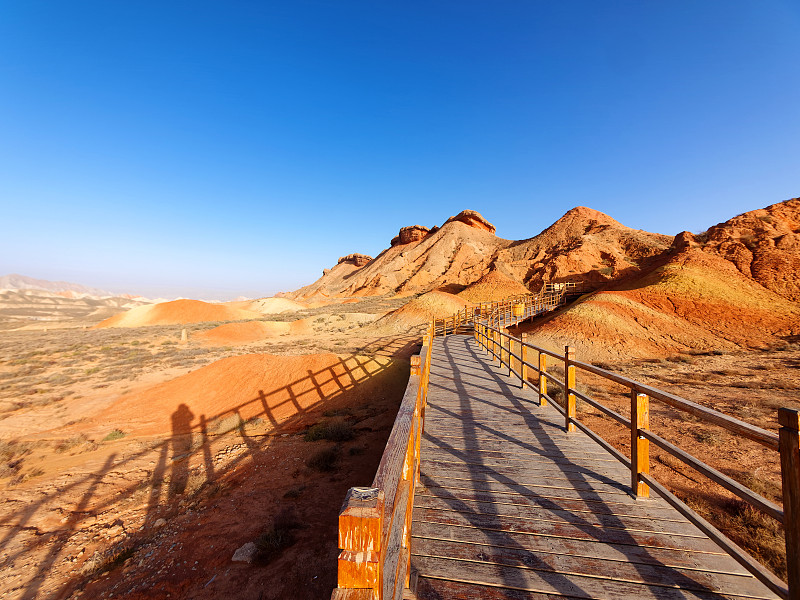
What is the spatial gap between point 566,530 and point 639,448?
1301 mm

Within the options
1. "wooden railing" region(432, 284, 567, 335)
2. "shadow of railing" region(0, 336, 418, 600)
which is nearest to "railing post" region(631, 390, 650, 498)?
"shadow of railing" region(0, 336, 418, 600)

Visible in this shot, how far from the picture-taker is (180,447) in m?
8.91

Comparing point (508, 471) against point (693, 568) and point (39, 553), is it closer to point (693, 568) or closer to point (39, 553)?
point (693, 568)

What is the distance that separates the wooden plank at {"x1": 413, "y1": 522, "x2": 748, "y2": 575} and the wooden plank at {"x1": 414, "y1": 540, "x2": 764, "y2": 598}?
0.04 metres

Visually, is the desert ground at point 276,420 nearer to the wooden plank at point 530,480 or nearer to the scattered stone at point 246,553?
the scattered stone at point 246,553

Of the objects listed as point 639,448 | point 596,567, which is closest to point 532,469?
point 639,448

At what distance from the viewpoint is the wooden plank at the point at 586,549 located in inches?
97.0

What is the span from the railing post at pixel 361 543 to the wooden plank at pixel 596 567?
181 cm

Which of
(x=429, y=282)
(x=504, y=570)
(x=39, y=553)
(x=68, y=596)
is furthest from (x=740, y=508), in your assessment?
(x=429, y=282)

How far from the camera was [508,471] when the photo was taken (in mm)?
3863

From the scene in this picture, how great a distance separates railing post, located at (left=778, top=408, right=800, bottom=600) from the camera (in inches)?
72.1

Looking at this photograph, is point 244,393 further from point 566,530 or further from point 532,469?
point 566,530

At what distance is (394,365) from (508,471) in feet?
33.0

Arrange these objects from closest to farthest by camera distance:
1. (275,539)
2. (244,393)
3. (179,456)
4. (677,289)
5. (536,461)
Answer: (536,461)
(275,539)
(179,456)
(244,393)
(677,289)
